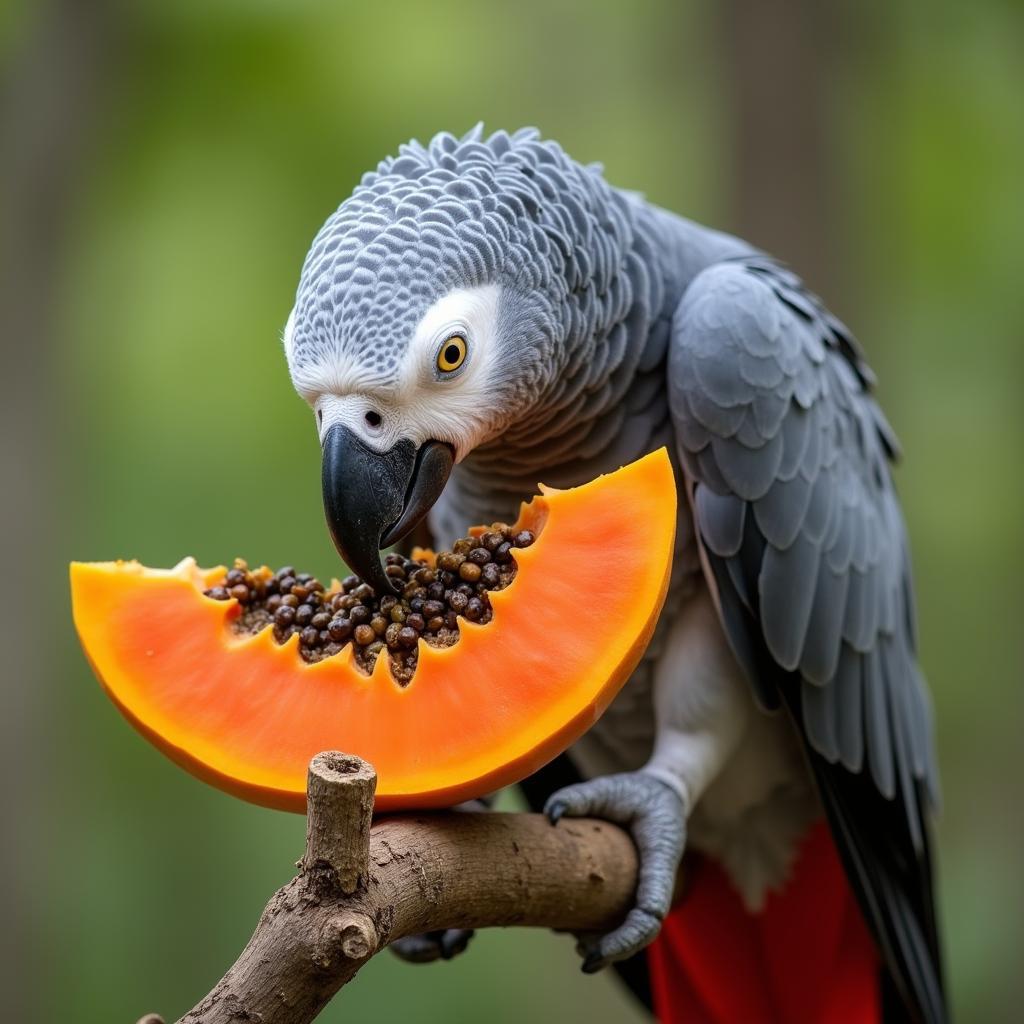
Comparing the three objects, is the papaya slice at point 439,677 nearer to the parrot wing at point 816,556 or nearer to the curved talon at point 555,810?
the curved talon at point 555,810

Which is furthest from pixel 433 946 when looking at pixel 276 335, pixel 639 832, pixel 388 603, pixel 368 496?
pixel 276 335

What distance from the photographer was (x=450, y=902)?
1.04m

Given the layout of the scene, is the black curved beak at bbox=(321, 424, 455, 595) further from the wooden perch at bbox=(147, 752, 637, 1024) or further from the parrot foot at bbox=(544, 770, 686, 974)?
the parrot foot at bbox=(544, 770, 686, 974)

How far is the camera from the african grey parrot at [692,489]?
1.10 m

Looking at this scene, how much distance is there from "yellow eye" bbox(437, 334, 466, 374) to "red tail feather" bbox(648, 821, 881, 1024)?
40.7 inches

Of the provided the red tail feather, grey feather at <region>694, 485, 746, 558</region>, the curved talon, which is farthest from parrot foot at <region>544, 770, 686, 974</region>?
the red tail feather

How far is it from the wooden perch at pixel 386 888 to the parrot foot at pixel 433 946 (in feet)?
0.73

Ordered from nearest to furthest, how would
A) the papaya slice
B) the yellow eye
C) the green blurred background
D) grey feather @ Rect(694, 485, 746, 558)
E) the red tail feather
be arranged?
the papaya slice < the yellow eye < grey feather @ Rect(694, 485, 746, 558) < the red tail feather < the green blurred background

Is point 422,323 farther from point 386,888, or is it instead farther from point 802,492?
point 802,492

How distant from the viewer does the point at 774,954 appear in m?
1.78

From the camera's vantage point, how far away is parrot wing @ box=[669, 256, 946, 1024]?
56.4 inches

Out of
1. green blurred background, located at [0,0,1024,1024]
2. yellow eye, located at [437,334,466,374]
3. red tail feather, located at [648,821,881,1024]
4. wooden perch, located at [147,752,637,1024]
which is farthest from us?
green blurred background, located at [0,0,1024,1024]

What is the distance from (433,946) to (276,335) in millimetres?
2481

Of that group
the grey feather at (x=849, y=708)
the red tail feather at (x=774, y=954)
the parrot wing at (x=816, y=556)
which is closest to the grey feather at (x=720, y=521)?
the parrot wing at (x=816, y=556)
